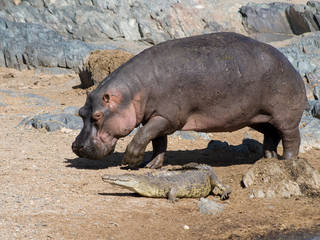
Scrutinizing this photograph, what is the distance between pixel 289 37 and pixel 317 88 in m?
9.74

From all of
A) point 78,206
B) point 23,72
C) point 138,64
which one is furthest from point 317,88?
point 23,72

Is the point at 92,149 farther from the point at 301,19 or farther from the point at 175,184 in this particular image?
the point at 301,19

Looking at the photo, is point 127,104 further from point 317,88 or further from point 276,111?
point 317,88

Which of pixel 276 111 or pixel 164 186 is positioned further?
pixel 276 111

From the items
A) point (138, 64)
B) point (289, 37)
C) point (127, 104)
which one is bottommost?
point (289, 37)

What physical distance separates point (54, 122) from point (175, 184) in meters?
4.63

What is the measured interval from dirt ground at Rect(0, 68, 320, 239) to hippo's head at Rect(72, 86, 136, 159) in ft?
1.38

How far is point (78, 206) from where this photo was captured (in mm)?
5574

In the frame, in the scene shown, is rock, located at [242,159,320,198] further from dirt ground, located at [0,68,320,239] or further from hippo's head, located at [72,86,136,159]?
hippo's head, located at [72,86,136,159]

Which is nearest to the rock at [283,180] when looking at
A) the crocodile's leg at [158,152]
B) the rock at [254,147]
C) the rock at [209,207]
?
the rock at [209,207]

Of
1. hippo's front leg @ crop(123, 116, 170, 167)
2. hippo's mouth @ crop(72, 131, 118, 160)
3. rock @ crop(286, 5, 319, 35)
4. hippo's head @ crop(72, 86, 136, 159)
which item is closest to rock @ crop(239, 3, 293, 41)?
rock @ crop(286, 5, 319, 35)

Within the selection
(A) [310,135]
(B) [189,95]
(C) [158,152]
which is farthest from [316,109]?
(B) [189,95]

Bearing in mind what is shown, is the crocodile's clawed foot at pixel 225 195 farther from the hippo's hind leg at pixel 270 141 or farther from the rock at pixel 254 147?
the rock at pixel 254 147

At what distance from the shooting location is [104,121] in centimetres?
695
